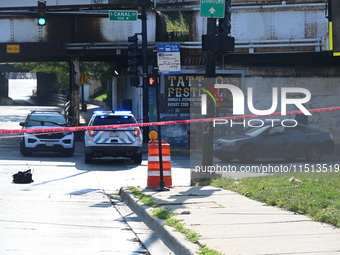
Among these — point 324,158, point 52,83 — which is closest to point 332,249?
point 324,158

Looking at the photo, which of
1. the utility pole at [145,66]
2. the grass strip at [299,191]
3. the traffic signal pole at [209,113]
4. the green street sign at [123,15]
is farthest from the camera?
the utility pole at [145,66]

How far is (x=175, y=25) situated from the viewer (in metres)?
33.0

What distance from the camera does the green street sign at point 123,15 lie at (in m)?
24.7

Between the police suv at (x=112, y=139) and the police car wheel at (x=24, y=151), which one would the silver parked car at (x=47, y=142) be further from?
the police suv at (x=112, y=139)

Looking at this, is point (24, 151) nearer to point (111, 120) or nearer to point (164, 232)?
point (111, 120)

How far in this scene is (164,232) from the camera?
8.96 metres

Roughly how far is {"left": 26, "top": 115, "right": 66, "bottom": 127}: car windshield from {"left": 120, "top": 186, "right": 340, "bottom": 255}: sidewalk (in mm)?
12968

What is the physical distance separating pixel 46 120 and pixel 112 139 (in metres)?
4.78

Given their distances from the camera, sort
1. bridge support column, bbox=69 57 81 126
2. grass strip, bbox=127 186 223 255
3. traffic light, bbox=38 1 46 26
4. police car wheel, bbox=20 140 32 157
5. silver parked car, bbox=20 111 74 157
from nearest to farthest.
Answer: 1. grass strip, bbox=127 186 223 255
2. silver parked car, bbox=20 111 74 157
3. police car wheel, bbox=20 140 32 157
4. traffic light, bbox=38 1 46 26
5. bridge support column, bbox=69 57 81 126

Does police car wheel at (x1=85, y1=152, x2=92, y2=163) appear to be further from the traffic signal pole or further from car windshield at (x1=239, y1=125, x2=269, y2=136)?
the traffic signal pole

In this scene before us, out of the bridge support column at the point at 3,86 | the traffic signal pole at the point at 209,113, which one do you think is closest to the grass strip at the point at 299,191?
the traffic signal pole at the point at 209,113

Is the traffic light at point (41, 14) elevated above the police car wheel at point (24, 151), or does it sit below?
above

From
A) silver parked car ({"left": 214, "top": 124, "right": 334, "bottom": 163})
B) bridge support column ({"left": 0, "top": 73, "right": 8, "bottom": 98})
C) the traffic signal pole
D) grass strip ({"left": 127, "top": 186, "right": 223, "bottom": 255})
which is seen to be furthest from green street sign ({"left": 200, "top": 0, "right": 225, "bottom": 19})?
bridge support column ({"left": 0, "top": 73, "right": 8, "bottom": 98})

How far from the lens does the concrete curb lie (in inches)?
304
